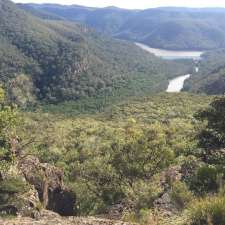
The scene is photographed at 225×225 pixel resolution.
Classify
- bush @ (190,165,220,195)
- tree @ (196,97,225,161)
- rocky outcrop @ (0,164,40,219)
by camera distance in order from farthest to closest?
tree @ (196,97,225,161), rocky outcrop @ (0,164,40,219), bush @ (190,165,220,195)

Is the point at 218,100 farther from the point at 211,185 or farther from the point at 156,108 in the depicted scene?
the point at 156,108

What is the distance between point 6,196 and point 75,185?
69.3ft

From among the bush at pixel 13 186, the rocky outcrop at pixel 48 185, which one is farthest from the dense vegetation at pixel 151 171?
the bush at pixel 13 186

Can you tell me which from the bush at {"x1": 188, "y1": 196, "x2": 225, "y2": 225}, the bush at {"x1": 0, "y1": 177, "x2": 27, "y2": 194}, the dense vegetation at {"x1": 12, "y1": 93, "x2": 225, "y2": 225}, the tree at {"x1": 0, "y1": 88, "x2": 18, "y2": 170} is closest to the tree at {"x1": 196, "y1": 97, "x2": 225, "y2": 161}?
the dense vegetation at {"x1": 12, "y1": 93, "x2": 225, "y2": 225}

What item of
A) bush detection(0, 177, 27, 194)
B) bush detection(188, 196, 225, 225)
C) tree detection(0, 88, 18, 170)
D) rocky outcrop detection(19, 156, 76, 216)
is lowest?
rocky outcrop detection(19, 156, 76, 216)

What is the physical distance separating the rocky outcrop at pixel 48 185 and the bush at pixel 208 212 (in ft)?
69.6

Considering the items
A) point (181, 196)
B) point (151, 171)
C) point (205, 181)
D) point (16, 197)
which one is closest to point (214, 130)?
point (205, 181)

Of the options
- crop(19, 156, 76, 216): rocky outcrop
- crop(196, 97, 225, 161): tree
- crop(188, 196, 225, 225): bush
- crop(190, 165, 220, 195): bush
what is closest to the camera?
crop(188, 196, 225, 225): bush

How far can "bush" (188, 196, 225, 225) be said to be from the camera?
15586 millimetres

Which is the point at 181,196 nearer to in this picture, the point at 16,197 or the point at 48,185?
the point at 16,197

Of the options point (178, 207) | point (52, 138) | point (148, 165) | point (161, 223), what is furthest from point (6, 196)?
point (52, 138)

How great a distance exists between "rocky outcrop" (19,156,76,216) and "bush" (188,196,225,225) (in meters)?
21.2

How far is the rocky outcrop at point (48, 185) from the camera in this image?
3666 centimetres

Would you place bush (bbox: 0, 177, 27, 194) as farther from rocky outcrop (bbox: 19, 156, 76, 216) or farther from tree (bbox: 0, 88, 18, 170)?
rocky outcrop (bbox: 19, 156, 76, 216)
